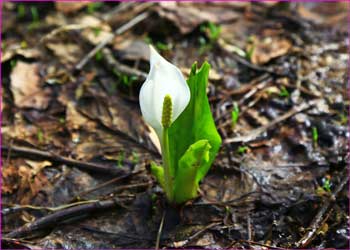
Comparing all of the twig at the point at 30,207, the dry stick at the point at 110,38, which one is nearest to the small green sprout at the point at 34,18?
the dry stick at the point at 110,38

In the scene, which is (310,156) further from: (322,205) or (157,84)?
(157,84)

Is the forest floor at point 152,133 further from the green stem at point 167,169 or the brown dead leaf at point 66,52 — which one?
the green stem at point 167,169

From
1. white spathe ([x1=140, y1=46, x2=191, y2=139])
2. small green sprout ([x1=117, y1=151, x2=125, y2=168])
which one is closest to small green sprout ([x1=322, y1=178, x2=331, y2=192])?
white spathe ([x1=140, y1=46, x2=191, y2=139])

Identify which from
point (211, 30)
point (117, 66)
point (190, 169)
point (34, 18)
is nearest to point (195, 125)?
point (190, 169)

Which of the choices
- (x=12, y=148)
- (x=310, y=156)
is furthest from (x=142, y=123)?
(x=310, y=156)

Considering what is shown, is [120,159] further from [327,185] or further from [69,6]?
[69,6]

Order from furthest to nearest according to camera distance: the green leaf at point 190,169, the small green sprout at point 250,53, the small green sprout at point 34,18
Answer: the small green sprout at point 34,18, the small green sprout at point 250,53, the green leaf at point 190,169
